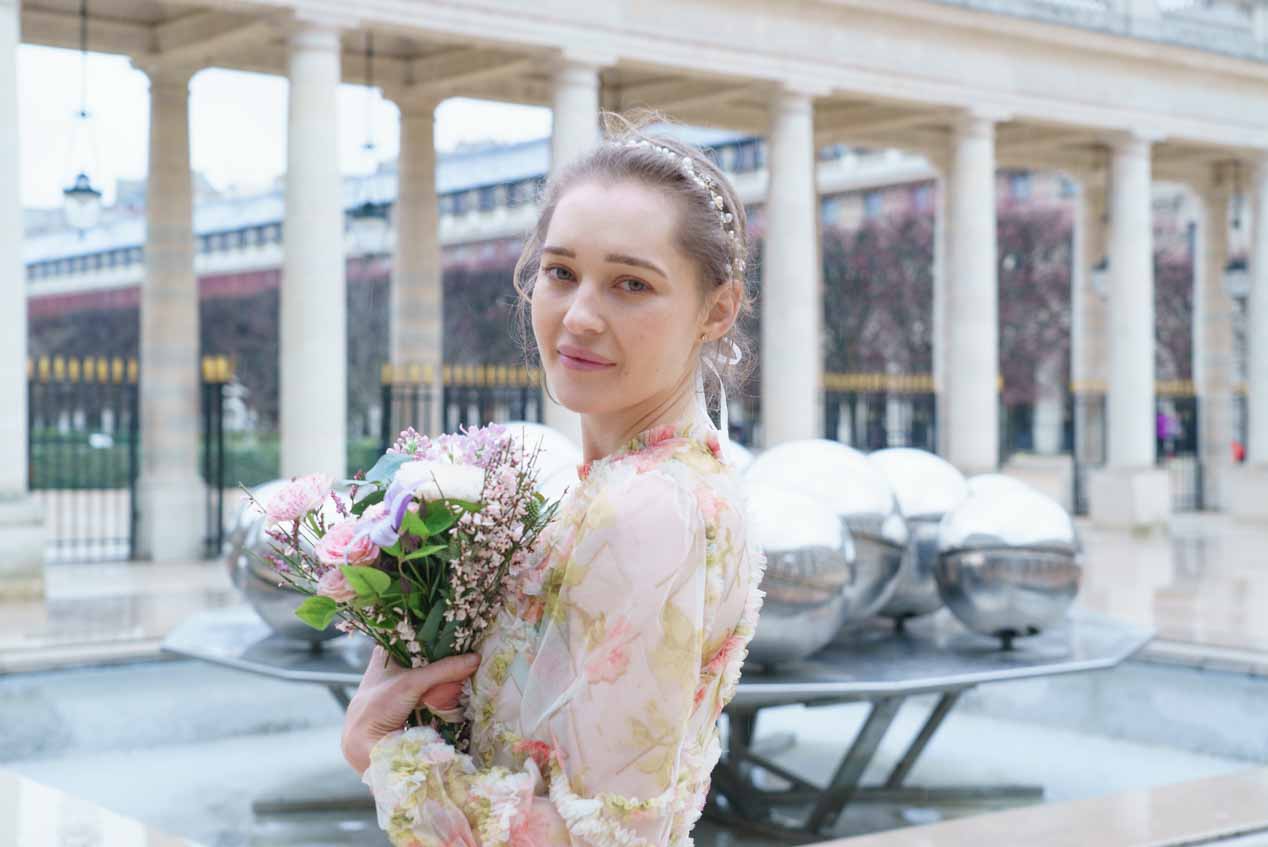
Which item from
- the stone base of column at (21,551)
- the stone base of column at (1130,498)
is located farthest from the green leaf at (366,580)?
the stone base of column at (1130,498)

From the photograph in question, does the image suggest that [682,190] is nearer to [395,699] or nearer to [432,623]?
[432,623]

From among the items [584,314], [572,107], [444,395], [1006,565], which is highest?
[572,107]

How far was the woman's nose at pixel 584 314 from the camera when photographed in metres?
3.06

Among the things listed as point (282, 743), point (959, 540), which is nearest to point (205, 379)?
point (282, 743)

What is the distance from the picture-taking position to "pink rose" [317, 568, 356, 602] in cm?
303

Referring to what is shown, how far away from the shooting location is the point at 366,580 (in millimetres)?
3006

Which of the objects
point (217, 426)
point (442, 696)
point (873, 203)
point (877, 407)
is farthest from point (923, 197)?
point (442, 696)

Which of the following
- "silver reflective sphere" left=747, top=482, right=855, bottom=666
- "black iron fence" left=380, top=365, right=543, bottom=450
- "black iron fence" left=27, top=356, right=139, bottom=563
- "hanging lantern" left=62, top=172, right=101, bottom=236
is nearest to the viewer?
"silver reflective sphere" left=747, top=482, right=855, bottom=666

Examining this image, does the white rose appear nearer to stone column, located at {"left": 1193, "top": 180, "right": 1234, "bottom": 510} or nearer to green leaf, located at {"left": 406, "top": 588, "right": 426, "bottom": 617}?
green leaf, located at {"left": 406, "top": 588, "right": 426, "bottom": 617}

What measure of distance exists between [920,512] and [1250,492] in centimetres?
2980

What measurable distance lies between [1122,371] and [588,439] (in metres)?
34.0

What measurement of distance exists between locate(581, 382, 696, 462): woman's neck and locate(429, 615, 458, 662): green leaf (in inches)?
18.2

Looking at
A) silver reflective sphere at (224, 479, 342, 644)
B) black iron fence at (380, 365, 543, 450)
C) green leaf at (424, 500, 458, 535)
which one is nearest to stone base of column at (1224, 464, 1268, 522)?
black iron fence at (380, 365, 543, 450)

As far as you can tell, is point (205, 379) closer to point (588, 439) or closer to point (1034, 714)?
point (1034, 714)
